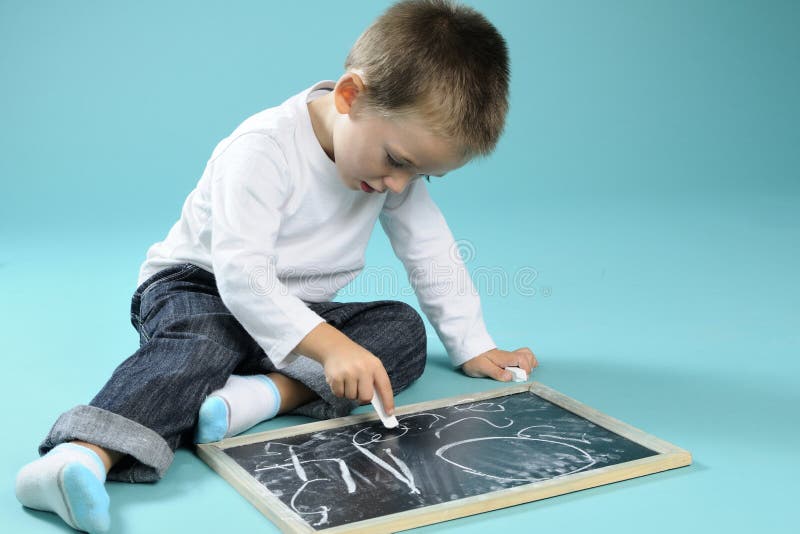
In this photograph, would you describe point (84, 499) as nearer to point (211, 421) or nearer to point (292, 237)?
point (211, 421)

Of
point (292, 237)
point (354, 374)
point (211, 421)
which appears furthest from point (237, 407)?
point (292, 237)

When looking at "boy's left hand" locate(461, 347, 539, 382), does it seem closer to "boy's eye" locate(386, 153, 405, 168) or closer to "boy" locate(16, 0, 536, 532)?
"boy" locate(16, 0, 536, 532)

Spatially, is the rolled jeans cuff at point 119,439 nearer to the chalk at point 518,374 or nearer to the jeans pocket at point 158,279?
the jeans pocket at point 158,279

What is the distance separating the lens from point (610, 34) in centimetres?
299

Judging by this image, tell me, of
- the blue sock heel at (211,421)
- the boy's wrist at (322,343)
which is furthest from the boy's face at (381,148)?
the blue sock heel at (211,421)

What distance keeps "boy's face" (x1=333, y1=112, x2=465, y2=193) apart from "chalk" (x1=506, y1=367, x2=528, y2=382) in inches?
12.5

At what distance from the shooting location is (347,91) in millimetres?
1135

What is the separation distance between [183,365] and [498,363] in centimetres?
44

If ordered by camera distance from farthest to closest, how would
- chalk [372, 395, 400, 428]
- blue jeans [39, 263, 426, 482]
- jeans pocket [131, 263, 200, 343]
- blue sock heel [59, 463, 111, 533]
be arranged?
jeans pocket [131, 263, 200, 343], chalk [372, 395, 400, 428], blue jeans [39, 263, 426, 482], blue sock heel [59, 463, 111, 533]

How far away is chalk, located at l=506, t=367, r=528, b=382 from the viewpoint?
1.31m

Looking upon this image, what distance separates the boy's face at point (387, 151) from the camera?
1.08 meters

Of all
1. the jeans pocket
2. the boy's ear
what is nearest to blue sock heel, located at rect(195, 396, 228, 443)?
the jeans pocket

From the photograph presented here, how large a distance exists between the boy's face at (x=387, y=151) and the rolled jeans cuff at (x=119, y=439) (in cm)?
36

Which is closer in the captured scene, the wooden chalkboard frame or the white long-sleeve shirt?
the wooden chalkboard frame
